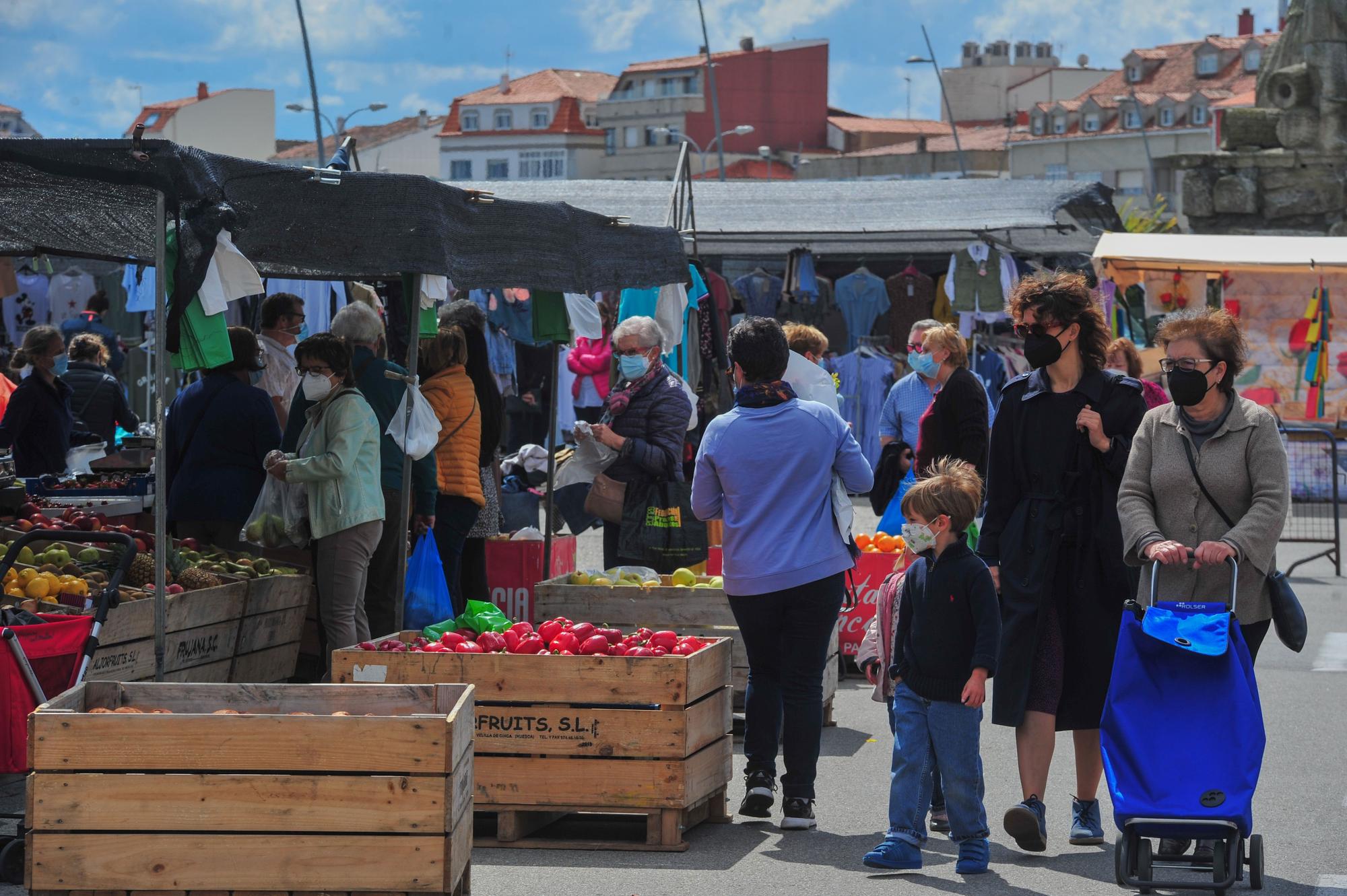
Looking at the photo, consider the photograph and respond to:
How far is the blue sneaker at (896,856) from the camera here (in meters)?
5.91

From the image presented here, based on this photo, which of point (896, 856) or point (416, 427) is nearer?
point (896, 856)

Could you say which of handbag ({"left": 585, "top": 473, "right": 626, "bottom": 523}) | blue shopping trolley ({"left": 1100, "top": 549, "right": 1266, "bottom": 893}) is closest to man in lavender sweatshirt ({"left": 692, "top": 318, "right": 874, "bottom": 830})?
blue shopping trolley ({"left": 1100, "top": 549, "right": 1266, "bottom": 893})

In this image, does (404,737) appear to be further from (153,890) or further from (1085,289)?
(1085,289)

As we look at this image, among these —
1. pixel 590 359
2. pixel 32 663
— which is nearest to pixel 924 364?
pixel 32 663

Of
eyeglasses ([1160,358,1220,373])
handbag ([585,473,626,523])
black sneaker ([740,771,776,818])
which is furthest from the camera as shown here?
handbag ([585,473,626,523])

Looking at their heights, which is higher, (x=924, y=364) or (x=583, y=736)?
(x=924, y=364)

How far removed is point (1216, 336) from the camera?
224 inches

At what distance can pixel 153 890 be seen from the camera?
15.8 ft

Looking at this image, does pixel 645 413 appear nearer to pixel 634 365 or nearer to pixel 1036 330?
pixel 634 365

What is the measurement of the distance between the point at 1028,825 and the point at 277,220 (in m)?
3.65

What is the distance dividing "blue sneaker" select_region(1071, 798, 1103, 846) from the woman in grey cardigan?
1.66 feet

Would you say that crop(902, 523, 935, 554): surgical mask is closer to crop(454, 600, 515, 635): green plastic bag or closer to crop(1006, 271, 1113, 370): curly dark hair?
crop(1006, 271, 1113, 370): curly dark hair

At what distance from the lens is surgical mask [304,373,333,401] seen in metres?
7.99

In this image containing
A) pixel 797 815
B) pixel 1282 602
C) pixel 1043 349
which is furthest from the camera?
pixel 797 815
